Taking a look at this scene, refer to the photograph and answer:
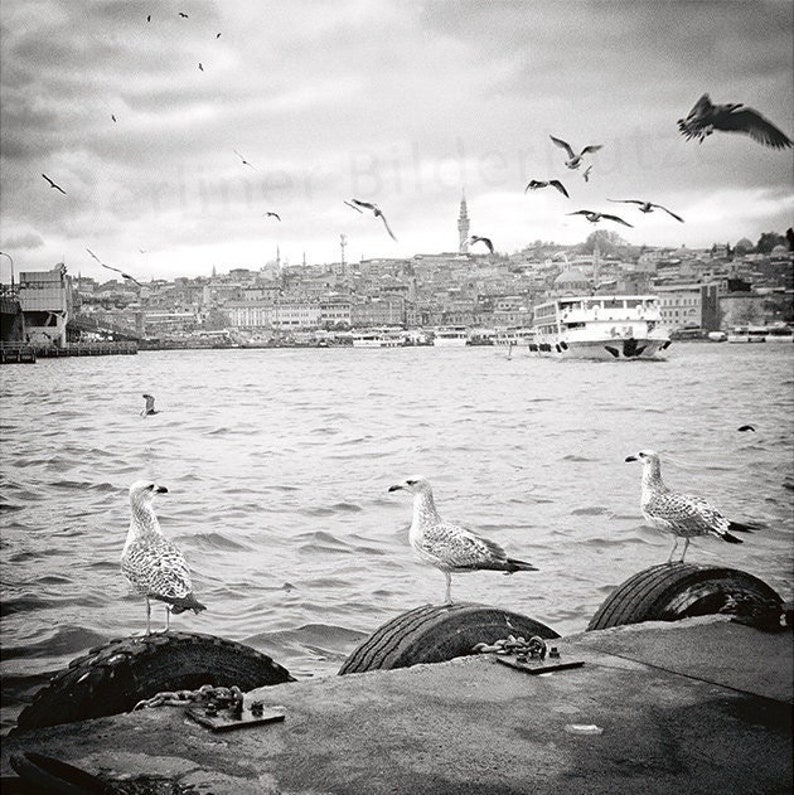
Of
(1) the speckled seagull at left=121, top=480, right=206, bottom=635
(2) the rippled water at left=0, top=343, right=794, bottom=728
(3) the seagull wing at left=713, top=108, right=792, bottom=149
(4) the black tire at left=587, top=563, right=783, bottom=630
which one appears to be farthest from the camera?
(2) the rippled water at left=0, top=343, right=794, bottom=728

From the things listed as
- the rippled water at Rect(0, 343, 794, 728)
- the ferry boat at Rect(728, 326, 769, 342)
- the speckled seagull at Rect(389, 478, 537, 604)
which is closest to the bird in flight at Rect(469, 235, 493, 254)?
the rippled water at Rect(0, 343, 794, 728)

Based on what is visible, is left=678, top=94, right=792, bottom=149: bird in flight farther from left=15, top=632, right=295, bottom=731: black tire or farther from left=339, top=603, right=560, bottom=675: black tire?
left=15, top=632, right=295, bottom=731: black tire

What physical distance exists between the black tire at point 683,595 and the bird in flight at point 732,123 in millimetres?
A: 1496

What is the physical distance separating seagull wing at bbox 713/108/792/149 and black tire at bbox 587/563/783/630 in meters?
1.49

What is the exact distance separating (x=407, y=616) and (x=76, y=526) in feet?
13.9

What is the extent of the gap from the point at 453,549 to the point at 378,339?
82.8 m

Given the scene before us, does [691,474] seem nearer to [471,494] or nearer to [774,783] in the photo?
[471,494]

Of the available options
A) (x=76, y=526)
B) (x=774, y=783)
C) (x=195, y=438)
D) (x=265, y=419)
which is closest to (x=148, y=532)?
(x=774, y=783)

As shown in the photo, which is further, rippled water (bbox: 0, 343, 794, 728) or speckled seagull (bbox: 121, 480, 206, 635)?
rippled water (bbox: 0, 343, 794, 728)

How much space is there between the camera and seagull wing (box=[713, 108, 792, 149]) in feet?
9.94

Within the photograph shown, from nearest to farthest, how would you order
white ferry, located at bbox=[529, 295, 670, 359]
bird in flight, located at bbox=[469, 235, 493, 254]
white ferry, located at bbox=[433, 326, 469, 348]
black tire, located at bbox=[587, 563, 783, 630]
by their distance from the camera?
black tire, located at bbox=[587, 563, 783, 630] → bird in flight, located at bbox=[469, 235, 493, 254] → white ferry, located at bbox=[529, 295, 670, 359] → white ferry, located at bbox=[433, 326, 469, 348]

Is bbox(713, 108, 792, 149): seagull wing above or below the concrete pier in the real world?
above

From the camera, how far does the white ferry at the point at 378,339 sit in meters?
83.8

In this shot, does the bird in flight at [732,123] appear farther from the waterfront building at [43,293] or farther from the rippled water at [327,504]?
the waterfront building at [43,293]
